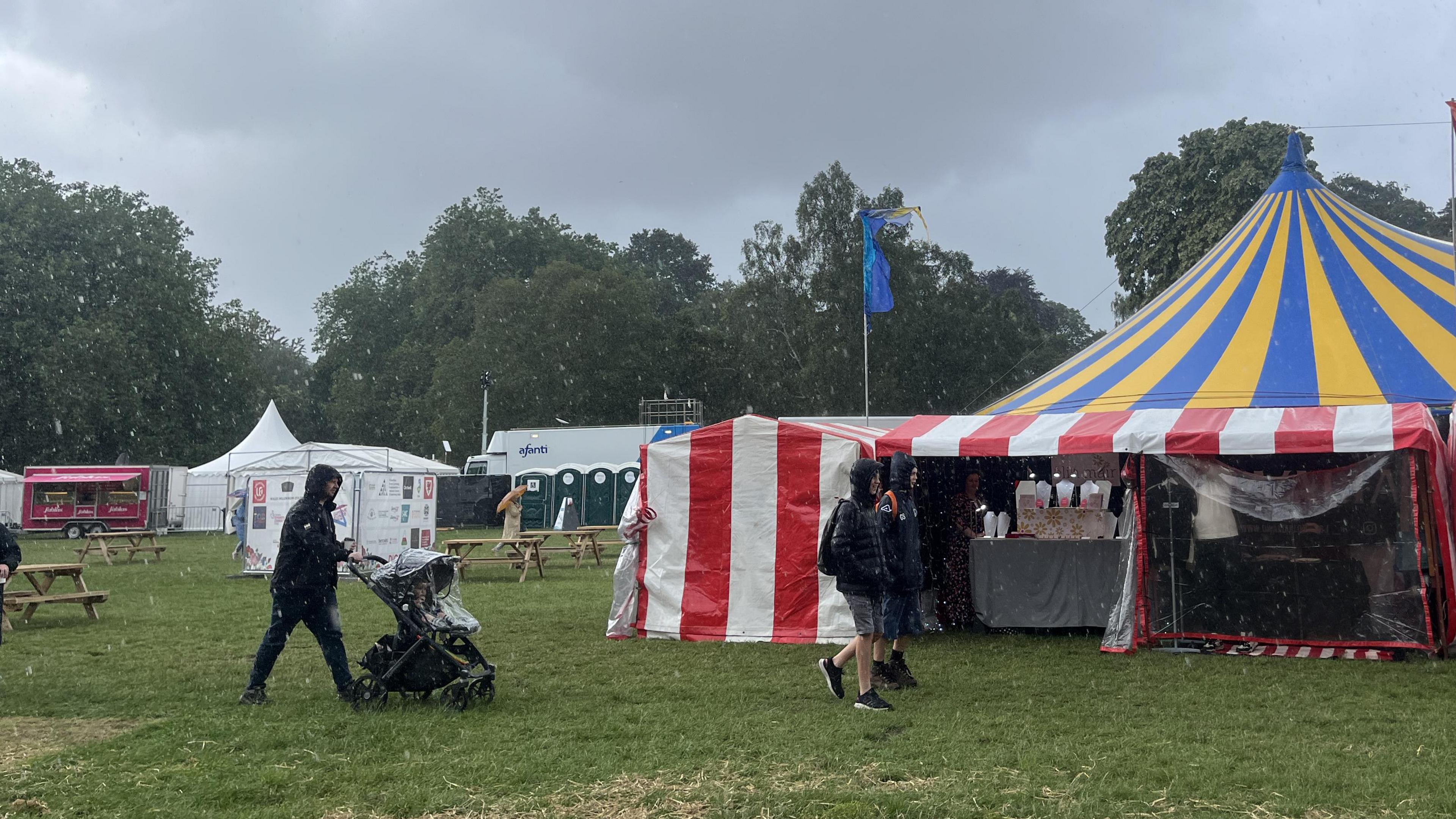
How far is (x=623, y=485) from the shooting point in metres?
29.9

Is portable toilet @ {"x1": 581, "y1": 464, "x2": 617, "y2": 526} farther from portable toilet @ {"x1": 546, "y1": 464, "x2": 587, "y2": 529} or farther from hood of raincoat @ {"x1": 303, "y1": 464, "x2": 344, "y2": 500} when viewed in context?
hood of raincoat @ {"x1": 303, "y1": 464, "x2": 344, "y2": 500}

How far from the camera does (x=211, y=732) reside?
600 cm

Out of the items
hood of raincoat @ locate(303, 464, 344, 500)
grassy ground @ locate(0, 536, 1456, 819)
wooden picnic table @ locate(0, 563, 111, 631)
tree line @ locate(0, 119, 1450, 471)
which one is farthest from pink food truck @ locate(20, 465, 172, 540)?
hood of raincoat @ locate(303, 464, 344, 500)

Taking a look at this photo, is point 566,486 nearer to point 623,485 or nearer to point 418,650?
point 623,485

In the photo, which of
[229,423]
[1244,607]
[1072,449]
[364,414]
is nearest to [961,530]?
[1072,449]

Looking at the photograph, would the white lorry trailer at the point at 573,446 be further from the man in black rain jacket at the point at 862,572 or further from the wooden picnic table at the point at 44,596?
the man in black rain jacket at the point at 862,572

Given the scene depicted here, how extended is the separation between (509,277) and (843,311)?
617 inches

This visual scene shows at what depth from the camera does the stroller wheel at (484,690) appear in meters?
6.75

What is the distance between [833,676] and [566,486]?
2351 centimetres

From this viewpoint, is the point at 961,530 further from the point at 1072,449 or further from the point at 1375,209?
the point at 1375,209

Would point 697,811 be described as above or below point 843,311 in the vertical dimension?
below

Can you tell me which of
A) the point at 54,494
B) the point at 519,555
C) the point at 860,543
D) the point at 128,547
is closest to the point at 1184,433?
the point at 860,543

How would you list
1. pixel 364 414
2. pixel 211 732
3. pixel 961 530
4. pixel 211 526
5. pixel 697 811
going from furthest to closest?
pixel 364 414 → pixel 211 526 → pixel 961 530 → pixel 211 732 → pixel 697 811

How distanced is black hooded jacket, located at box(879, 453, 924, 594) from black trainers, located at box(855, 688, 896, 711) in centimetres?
73
